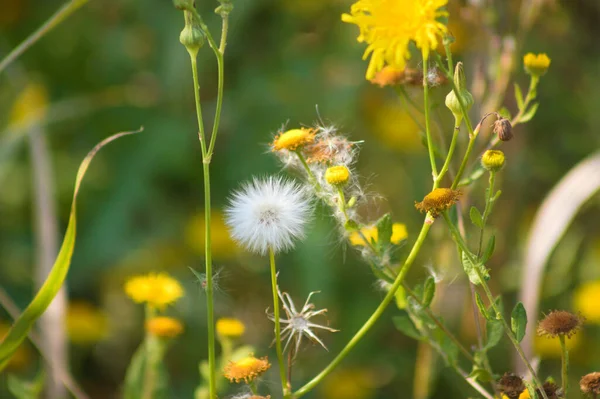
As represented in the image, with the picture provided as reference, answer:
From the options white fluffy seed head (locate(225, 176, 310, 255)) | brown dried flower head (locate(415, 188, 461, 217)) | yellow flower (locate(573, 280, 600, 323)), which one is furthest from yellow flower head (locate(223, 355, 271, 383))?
yellow flower (locate(573, 280, 600, 323))

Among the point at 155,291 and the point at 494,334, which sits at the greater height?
the point at 155,291

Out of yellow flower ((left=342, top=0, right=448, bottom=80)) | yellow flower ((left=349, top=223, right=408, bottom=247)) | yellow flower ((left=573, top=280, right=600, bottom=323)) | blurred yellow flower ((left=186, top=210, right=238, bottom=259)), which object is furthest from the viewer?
blurred yellow flower ((left=186, top=210, right=238, bottom=259))

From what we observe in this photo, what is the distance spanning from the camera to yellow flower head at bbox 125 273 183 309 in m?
0.96

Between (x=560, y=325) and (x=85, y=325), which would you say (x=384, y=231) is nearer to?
(x=560, y=325)

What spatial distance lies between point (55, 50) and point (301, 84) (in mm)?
825

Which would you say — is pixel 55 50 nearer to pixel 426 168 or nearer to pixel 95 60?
pixel 95 60

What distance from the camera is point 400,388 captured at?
1.91 meters

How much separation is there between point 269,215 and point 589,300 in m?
1.38

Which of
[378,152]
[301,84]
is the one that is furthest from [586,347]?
[301,84]

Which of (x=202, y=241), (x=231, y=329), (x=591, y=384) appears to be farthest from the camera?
(x=202, y=241)

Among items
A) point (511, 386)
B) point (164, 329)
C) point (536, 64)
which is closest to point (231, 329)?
point (164, 329)

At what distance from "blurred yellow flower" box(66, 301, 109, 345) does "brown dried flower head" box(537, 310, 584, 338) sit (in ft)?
5.18

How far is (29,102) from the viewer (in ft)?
7.81

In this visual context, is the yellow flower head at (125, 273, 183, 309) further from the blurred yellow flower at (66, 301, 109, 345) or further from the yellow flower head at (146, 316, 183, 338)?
the blurred yellow flower at (66, 301, 109, 345)
